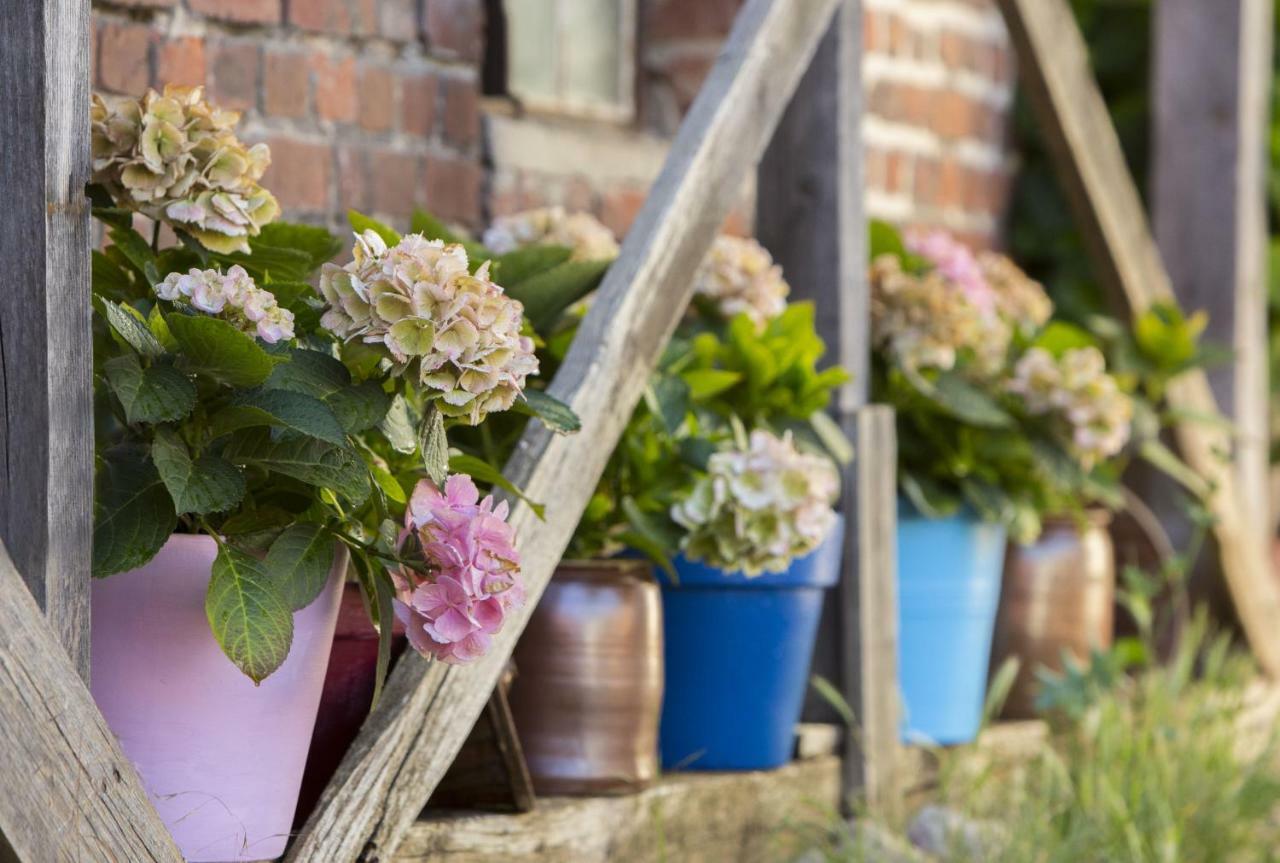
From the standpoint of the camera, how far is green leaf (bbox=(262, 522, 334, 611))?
1186 millimetres

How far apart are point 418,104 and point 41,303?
1.14 metres

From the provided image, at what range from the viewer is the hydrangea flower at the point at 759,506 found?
5.66ft

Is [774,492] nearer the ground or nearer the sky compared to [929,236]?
nearer the ground

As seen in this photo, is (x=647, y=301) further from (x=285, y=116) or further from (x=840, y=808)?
(x=840, y=808)

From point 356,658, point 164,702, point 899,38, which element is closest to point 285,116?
point 356,658

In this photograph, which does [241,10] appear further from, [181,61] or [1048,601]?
[1048,601]

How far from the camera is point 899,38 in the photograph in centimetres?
299

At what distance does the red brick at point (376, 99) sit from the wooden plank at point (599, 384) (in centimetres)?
45

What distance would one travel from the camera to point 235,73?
187 cm

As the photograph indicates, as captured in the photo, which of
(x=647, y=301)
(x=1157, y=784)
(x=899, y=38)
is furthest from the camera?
(x=899, y=38)

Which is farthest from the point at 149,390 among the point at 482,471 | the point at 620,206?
the point at 620,206

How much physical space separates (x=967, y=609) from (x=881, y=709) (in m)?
0.27

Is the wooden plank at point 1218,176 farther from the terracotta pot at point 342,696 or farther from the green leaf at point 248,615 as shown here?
the green leaf at point 248,615

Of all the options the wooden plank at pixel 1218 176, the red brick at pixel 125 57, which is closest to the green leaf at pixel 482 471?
the red brick at pixel 125 57
